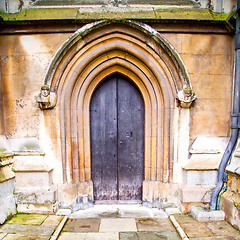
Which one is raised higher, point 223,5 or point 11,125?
point 223,5

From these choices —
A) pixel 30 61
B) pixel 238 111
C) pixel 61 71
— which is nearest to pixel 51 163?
pixel 61 71

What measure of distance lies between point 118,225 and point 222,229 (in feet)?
5.64

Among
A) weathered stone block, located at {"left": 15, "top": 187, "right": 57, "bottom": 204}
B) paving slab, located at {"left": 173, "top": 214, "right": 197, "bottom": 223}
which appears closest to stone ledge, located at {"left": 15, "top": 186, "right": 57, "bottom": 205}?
weathered stone block, located at {"left": 15, "top": 187, "right": 57, "bottom": 204}

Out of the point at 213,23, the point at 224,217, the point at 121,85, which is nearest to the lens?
the point at 224,217

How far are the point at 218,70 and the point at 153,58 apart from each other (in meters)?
1.31

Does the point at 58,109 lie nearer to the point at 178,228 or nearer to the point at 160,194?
the point at 160,194

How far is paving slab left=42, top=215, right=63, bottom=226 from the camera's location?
299cm

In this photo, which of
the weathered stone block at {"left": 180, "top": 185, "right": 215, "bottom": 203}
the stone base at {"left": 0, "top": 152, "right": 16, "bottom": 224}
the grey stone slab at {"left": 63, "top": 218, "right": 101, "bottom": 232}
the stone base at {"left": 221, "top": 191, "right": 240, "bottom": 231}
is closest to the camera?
the stone base at {"left": 221, "top": 191, "right": 240, "bottom": 231}

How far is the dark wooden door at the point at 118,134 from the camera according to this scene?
3740 millimetres

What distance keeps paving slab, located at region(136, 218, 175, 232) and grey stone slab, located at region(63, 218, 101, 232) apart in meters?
0.76

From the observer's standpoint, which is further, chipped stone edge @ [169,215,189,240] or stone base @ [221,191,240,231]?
stone base @ [221,191,240,231]

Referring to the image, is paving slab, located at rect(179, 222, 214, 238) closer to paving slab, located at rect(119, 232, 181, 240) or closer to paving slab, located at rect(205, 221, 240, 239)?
paving slab, located at rect(205, 221, 240, 239)

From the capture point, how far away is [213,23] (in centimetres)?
329

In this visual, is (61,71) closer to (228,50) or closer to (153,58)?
(153,58)
